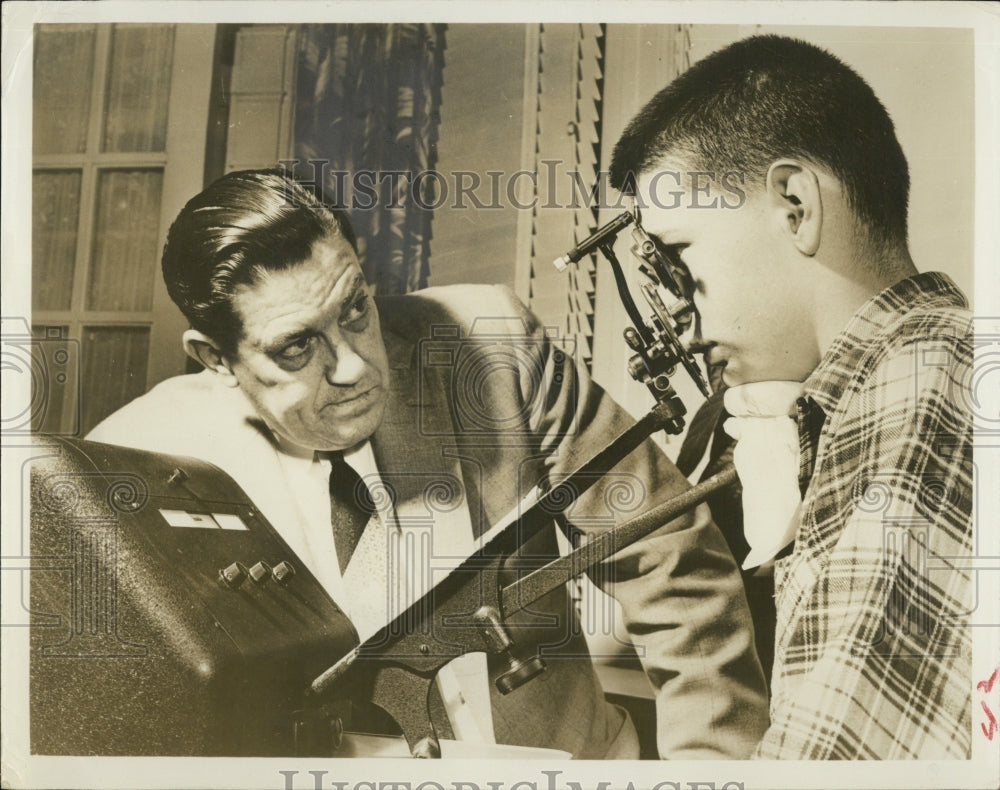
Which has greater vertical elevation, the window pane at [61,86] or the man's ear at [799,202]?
the window pane at [61,86]

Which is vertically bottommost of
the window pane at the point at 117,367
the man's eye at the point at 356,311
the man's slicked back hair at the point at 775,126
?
the window pane at the point at 117,367

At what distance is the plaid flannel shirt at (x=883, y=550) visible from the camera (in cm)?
237

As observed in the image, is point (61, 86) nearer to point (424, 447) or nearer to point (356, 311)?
point (356, 311)

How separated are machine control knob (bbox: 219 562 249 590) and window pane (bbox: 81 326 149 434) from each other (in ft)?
1.94

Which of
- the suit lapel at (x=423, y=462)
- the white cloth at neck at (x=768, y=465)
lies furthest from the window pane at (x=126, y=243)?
the white cloth at neck at (x=768, y=465)

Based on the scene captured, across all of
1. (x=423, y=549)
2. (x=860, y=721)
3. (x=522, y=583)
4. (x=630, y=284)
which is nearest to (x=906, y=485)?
(x=860, y=721)

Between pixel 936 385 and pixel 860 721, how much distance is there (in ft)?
3.23

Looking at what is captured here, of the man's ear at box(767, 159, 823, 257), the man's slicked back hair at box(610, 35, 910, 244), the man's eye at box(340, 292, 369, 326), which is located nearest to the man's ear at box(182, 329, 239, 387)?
the man's eye at box(340, 292, 369, 326)

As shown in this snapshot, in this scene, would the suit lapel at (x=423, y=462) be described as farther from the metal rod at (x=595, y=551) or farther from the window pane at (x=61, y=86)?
the window pane at (x=61, y=86)

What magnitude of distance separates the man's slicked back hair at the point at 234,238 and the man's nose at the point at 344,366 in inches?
10.9

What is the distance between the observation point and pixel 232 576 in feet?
7.82

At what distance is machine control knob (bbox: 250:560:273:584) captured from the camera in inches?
94.2

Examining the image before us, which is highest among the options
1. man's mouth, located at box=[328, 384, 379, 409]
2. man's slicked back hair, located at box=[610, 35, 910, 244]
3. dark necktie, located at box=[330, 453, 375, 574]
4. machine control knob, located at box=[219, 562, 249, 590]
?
man's slicked back hair, located at box=[610, 35, 910, 244]

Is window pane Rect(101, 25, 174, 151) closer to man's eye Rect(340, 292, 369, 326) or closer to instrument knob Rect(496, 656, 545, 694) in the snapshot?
man's eye Rect(340, 292, 369, 326)
